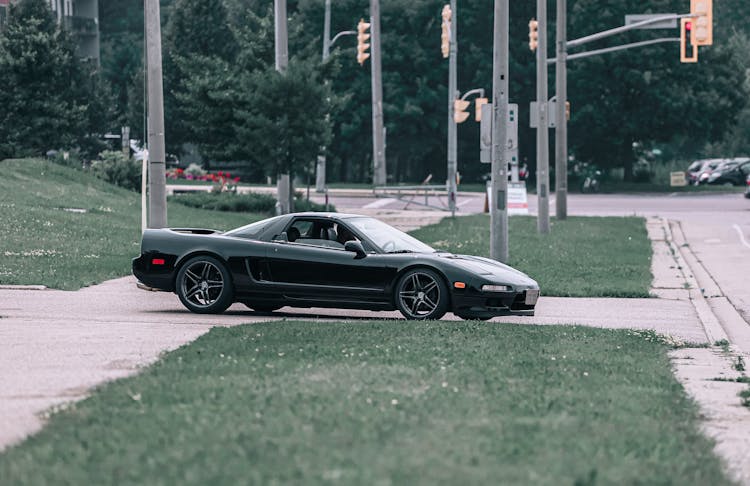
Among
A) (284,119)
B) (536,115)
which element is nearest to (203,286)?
(536,115)

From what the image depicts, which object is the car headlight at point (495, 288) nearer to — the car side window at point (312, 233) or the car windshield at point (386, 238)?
the car windshield at point (386, 238)

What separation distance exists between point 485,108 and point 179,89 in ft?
166

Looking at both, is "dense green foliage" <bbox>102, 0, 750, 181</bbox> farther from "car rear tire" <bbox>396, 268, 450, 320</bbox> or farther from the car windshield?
"car rear tire" <bbox>396, 268, 450, 320</bbox>

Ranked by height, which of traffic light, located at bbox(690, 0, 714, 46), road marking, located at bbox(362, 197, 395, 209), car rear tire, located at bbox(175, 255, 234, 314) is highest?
traffic light, located at bbox(690, 0, 714, 46)

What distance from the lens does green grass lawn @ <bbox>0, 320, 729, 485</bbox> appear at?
269 inches

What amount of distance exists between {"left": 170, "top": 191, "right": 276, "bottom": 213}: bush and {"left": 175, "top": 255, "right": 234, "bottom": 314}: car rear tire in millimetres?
24506

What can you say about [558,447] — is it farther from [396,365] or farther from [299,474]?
[396,365]

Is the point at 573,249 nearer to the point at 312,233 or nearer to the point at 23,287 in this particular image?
the point at 312,233

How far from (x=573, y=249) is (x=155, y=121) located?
34.4ft

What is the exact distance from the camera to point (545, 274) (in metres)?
22.4

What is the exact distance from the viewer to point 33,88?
194ft

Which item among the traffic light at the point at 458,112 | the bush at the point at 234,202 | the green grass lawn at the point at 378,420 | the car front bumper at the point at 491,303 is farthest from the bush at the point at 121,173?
the green grass lawn at the point at 378,420

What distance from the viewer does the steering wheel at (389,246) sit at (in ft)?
52.3

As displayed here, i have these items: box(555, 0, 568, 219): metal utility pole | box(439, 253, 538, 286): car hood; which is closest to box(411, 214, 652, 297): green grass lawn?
box(555, 0, 568, 219): metal utility pole
